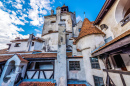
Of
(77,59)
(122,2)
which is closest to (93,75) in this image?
(77,59)

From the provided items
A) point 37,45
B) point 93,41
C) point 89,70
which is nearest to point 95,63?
point 89,70

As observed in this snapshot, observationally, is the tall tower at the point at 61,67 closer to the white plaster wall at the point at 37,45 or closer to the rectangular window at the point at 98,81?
the rectangular window at the point at 98,81

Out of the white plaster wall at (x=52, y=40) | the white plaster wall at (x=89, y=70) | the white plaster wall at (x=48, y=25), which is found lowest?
the white plaster wall at (x=89, y=70)

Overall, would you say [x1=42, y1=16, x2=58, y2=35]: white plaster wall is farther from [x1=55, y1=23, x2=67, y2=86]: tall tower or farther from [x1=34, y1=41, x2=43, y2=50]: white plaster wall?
[x1=55, y1=23, x2=67, y2=86]: tall tower

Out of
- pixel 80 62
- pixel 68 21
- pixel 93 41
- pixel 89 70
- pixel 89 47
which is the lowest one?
pixel 89 70

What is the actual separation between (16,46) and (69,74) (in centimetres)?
1382

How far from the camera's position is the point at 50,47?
12.4 metres

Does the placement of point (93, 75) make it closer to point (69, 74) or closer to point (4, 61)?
point (69, 74)

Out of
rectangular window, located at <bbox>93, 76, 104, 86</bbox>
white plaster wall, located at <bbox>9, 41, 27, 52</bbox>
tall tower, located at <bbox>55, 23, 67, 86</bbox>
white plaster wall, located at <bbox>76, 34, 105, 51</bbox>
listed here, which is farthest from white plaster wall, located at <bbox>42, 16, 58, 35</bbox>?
rectangular window, located at <bbox>93, 76, 104, 86</bbox>

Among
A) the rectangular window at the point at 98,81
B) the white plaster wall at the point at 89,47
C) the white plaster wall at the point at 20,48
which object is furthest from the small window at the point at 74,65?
the white plaster wall at the point at 20,48

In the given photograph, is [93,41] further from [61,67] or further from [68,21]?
[68,21]

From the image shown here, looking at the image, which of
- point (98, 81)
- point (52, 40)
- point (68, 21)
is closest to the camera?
point (98, 81)

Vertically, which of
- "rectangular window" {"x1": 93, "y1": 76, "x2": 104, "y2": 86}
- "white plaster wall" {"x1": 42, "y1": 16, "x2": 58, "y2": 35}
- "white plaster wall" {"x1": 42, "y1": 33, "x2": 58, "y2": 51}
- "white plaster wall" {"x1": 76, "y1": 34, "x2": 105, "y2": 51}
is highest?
"white plaster wall" {"x1": 42, "y1": 16, "x2": 58, "y2": 35}

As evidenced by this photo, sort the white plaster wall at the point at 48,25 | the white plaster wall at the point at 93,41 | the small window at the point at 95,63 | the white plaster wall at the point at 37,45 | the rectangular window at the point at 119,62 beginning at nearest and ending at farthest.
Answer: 1. the rectangular window at the point at 119,62
2. the small window at the point at 95,63
3. the white plaster wall at the point at 93,41
4. the white plaster wall at the point at 37,45
5. the white plaster wall at the point at 48,25
